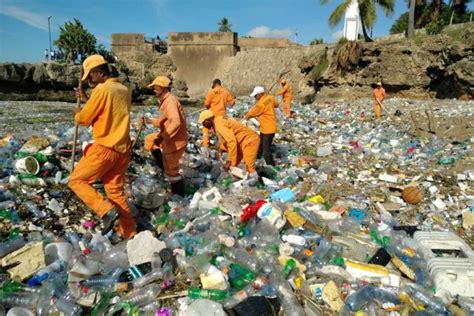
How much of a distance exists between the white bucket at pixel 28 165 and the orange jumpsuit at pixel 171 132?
139 centimetres

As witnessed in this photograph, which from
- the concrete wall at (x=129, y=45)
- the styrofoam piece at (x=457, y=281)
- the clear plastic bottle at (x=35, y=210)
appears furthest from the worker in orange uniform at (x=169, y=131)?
the concrete wall at (x=129, y=45)

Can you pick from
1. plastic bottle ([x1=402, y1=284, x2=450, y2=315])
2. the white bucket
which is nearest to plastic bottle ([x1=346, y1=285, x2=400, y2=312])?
plastic bottle ([x1=402, y1=284, x2=450, y2=315])

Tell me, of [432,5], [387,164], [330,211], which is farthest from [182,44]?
[330,211]

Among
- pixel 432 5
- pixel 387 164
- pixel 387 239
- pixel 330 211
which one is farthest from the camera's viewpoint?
pixel 432 5

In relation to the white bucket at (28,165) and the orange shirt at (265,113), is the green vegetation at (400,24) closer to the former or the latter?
the orange shirt at (265,113)

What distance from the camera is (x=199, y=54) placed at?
104 ft

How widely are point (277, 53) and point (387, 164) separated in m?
24.8

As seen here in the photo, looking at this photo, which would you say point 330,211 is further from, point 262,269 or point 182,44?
point 182,44

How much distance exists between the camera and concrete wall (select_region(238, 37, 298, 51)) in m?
31.4

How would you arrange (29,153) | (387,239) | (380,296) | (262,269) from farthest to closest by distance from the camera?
(29,153), (387,239), (262,269), (380,296)

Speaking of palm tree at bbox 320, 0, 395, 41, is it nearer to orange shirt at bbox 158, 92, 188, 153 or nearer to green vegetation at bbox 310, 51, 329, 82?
green vegetation at bbox 310, 51, 329, 82

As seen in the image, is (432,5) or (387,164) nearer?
(387,164)

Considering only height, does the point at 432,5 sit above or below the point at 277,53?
above

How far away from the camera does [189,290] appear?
104 inches
